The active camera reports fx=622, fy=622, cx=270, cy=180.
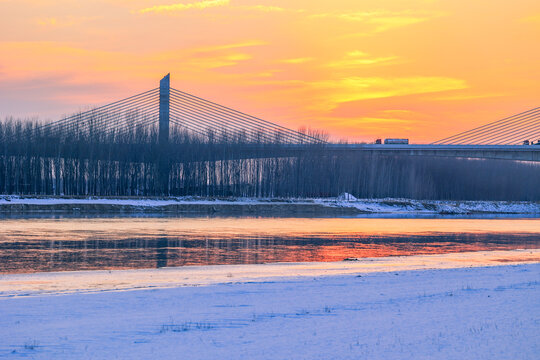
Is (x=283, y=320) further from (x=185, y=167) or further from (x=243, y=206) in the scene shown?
(x=185, y=167)

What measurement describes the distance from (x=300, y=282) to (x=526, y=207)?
228 ft

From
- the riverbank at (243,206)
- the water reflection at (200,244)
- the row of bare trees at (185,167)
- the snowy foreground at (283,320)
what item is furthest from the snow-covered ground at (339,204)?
the snowy foreground at (283,320)

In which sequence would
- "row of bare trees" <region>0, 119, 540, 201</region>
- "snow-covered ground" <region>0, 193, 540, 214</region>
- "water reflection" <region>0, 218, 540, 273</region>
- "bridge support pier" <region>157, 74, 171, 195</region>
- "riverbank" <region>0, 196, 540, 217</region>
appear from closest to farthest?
"water reflection" <region>0, 218, 540, 273</region> < "riverbank" <region>0, 196, 540, 217</region> < "snow-covered ground" <region>0, 193, 540, 214</region> < "row of bare trees" <region>0, 119, 540, 201</region> < "bridge support pier" <region>157, 74, 171, 195</region>

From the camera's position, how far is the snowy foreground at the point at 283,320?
8305mm

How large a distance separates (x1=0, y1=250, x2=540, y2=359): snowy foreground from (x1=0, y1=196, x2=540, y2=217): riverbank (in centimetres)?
3746

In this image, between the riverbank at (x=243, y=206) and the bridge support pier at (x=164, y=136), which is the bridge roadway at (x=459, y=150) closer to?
the riverbank at (x=243, y=206)

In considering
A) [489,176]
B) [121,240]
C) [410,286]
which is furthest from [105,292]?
[489,176]

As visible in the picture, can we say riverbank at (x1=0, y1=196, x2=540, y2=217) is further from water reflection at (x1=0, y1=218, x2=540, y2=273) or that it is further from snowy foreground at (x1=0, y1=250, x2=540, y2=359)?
snowy foreground at (x1=0, y1=250, x2=540, y2=359)

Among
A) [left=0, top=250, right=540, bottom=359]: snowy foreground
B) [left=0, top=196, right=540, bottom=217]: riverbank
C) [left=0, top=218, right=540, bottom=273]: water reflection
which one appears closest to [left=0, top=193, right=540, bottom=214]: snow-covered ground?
[left=0, top=196, right=540, bottom=217]: riverbank

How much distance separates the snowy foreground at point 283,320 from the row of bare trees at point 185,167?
51866 millimetres

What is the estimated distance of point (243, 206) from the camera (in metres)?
58.9

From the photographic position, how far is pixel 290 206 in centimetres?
6188

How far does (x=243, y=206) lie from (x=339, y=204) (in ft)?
36.0

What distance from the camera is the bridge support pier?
68.4 metres
